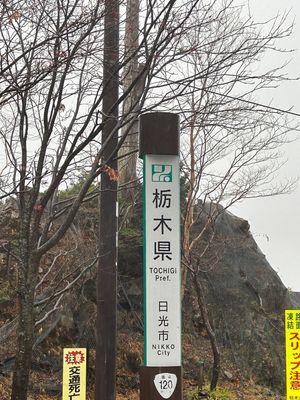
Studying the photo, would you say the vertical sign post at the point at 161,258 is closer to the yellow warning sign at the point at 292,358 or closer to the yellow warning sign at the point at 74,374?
the yellow warning sign at the point at 74,374

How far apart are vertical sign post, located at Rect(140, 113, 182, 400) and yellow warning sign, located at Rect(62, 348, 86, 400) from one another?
3396mm

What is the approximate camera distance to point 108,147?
7.82 metres

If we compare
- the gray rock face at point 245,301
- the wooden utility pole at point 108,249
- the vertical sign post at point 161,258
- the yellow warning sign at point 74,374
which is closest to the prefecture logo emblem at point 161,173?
the vertical sign post at point 161,258

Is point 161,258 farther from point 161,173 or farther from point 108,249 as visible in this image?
point 108,249

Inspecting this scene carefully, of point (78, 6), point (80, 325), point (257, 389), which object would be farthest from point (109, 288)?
point (257, 389)

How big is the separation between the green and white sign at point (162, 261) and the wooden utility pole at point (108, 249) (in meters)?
1.95

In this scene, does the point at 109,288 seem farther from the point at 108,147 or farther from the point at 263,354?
the point at 263,354

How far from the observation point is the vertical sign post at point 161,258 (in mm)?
5023

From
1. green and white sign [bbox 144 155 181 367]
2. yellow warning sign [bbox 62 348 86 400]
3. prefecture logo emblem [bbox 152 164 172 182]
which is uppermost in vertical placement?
prefecture logo emblem [bbox 152 164 172 182]

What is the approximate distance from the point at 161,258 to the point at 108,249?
3.02 m

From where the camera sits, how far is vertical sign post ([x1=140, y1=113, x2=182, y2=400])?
5023 millimetres

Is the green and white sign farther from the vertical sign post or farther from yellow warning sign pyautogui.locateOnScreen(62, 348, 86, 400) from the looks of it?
yellow warning sign pyautogui.locateOnScreen(62, 348, 86, 400)

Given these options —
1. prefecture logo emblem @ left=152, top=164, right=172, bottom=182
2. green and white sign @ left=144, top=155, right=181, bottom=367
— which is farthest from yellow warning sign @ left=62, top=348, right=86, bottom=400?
prefecture logo emblem @ left=152, top=164, right=172, bottom=182

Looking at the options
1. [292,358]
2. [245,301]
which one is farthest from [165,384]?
[245,301]
